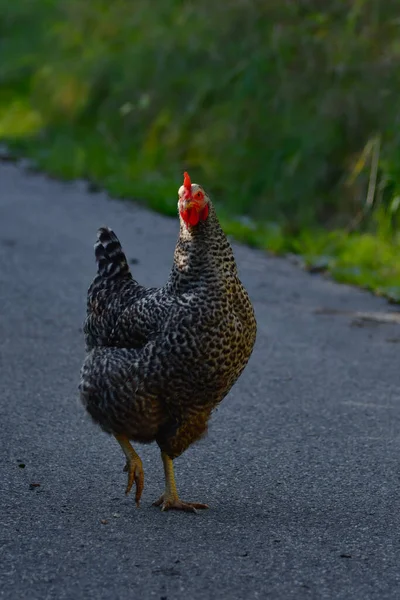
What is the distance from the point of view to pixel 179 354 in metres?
5.06

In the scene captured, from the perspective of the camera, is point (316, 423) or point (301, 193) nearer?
point (316, 423)

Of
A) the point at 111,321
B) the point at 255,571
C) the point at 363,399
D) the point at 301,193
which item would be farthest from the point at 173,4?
the point at 255,571

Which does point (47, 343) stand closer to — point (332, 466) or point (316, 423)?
point (316, 423)

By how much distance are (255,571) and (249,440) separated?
179 cm

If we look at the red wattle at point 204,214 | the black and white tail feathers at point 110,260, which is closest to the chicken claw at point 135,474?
the black and white tail feathers at point 110,260

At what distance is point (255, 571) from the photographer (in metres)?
4.46

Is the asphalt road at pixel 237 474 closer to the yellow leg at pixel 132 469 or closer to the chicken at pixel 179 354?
the yellow leg at pixel 132 469

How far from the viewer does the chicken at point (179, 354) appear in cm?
509

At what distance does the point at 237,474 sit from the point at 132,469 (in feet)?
1.81

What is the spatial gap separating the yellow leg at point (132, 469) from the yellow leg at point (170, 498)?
0.10m

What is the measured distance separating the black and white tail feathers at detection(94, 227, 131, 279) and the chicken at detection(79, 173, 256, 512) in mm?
399

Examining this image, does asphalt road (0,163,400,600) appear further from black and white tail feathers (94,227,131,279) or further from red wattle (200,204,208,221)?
red wattle (200,204,208,221)

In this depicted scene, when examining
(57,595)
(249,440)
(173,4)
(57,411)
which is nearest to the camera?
(57,595)

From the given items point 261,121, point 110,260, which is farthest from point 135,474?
point 261,121
